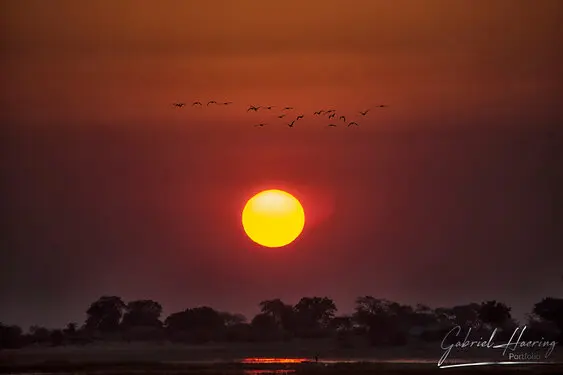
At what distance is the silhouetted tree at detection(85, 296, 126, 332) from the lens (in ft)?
A: 134

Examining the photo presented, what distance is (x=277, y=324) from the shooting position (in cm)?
4075

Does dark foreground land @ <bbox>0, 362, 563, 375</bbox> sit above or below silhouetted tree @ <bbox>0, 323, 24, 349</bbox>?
below

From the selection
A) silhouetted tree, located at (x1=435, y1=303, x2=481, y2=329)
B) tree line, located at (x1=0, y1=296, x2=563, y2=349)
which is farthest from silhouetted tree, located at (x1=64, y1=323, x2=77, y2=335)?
silhouetted tree, located at (x1=435, y1=303, x2=481, y2=329)

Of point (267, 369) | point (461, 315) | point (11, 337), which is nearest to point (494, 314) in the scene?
point (461, 315)

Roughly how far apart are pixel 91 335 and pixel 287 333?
5264 millimetres

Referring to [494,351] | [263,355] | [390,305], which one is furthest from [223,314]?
[494,351]

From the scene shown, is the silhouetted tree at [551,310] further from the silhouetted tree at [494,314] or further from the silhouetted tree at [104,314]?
the silhouetted tree at [104,314]

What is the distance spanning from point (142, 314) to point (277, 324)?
12.0 ft

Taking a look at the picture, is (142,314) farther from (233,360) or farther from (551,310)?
(551,310)

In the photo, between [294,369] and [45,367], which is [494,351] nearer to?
[294,369]

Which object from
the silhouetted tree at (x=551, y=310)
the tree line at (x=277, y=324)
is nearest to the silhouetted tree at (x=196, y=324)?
the tree line at (x=277, y=324)

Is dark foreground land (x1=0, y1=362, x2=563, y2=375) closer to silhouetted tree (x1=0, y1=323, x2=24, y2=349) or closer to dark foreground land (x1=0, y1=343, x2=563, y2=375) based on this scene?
dark foreground land (x1=0, y1=343, x2=563, y2=375)

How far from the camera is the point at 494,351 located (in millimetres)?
37844

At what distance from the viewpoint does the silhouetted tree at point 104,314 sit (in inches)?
1606
